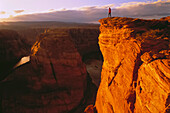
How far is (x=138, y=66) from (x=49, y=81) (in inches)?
431

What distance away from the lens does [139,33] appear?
4812 mm

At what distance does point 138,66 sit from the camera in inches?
179

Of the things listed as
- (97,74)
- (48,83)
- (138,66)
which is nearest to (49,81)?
(48,83)

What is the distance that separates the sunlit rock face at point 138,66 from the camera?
3547 mm

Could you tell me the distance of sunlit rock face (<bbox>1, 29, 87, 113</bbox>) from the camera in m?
12.8

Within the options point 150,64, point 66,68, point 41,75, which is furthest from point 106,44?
point 41,75

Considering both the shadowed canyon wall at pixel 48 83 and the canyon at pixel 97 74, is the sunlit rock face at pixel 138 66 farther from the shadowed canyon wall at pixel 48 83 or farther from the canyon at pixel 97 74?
the shadowed canyon wall at pixel 48 83

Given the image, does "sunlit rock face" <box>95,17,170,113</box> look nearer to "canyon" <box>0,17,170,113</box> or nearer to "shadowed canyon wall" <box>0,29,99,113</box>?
"canyon" <box>0,17,170,113</box>

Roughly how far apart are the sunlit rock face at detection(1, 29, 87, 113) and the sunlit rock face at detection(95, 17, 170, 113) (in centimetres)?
766

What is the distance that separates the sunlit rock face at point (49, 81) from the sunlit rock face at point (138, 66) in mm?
7660

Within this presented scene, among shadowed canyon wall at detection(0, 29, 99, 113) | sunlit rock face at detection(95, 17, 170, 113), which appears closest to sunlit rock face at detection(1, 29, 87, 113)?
shadowed canyon wall at detection(0, 29, 99, 113)

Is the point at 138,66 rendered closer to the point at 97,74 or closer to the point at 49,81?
the point at 49,81

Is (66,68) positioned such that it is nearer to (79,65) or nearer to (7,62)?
(79,65)

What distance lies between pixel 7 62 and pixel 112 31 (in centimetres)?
2029
